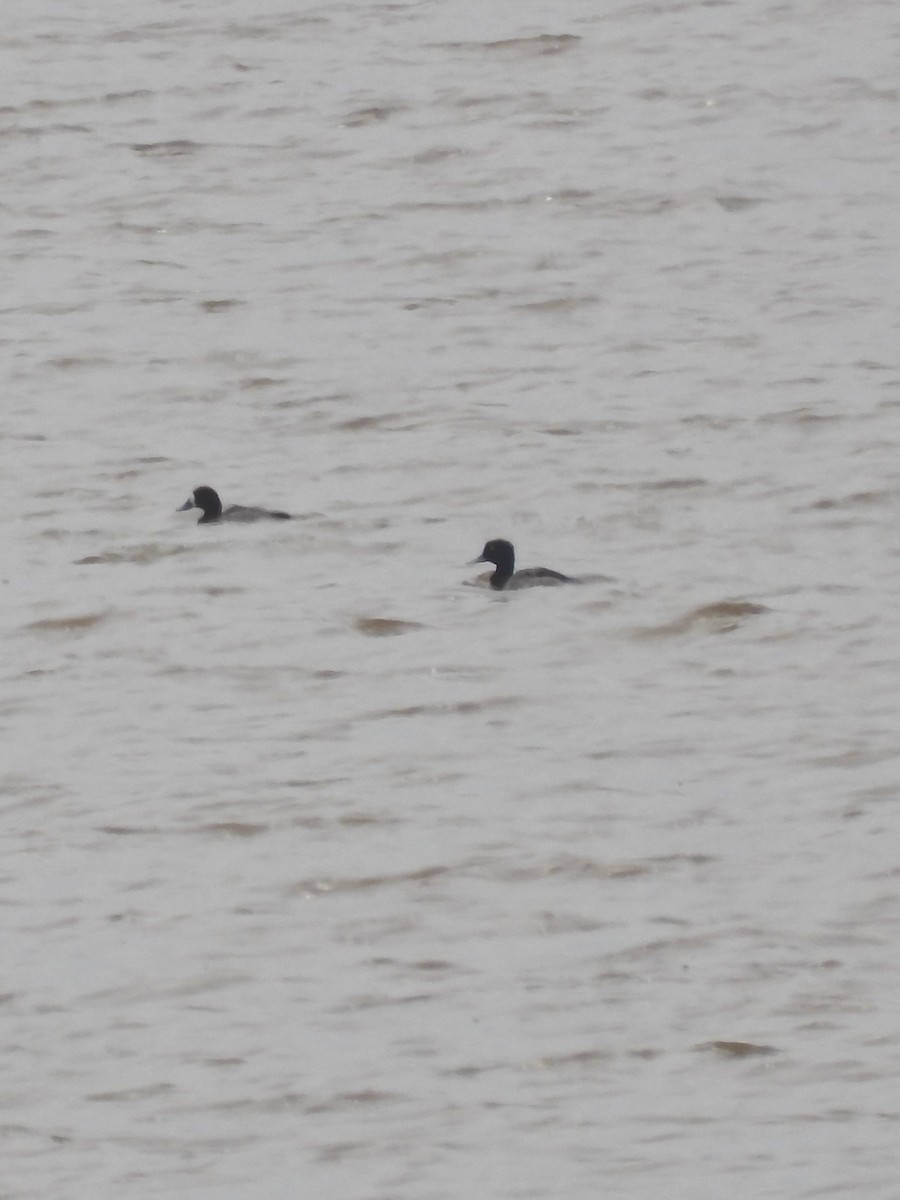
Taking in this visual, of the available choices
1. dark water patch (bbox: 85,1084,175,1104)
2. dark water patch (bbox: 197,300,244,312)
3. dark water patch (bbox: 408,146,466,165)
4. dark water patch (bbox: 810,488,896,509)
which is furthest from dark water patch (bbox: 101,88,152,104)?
dark water patch (bbox: 85,1084,175,1104)

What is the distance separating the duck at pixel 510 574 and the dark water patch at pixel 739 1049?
5.01 m

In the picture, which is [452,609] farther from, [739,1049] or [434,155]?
[434,155]

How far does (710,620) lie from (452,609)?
1201mm

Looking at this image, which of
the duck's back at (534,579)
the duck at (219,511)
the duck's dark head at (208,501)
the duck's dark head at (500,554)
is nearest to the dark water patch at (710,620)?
the duck's back at (534,579)

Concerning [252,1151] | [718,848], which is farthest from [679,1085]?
[718,848]

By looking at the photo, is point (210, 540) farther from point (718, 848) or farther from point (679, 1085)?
point (679, 1085)

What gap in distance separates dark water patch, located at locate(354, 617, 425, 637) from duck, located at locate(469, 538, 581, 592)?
0.47 m

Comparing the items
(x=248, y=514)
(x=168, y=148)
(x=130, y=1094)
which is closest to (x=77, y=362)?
(x=248, y=514)

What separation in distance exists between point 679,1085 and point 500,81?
15.9 meters

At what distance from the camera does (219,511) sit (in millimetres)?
15398

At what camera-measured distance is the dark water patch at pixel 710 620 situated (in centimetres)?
1362

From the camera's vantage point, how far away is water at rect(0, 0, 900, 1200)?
30.1 ft

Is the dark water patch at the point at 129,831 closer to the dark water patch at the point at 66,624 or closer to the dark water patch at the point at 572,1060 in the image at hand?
the dark water patch at the point at 572,1060

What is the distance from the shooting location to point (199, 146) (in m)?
23.1
